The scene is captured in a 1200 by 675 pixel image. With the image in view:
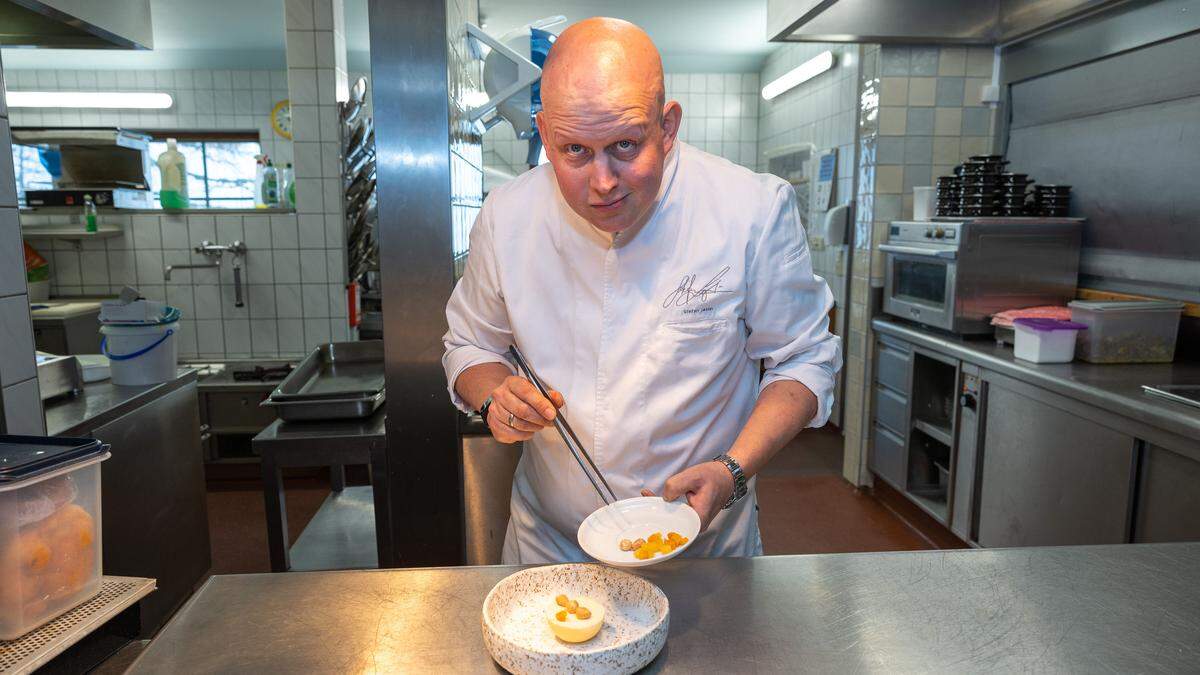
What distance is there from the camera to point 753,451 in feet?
4.02

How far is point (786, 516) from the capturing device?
12.7ft

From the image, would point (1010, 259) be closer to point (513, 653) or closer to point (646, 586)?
point (646, 586)

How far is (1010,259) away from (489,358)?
8.83ft

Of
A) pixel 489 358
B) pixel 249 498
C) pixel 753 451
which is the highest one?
pixel 489 358

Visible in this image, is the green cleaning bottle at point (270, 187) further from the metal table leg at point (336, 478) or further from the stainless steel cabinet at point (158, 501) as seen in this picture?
the stainless steel cabinet at point (158, 501)

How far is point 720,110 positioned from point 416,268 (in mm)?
6067

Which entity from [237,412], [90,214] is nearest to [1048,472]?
[237,412]

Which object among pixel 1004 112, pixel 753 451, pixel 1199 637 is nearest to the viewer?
pixel 1199 637

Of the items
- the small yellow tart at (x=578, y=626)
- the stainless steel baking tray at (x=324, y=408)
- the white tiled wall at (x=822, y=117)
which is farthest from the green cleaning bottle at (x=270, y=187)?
the small yellow tart at (x=578, y=626)

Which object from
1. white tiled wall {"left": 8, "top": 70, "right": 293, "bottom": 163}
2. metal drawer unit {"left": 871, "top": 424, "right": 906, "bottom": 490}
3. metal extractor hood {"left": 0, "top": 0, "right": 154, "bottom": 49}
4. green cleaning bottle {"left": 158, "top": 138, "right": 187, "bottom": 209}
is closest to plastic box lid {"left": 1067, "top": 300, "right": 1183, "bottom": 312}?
metal drawer unit {"left": 871, "top": 424, "right": 906, "bottom": 490}

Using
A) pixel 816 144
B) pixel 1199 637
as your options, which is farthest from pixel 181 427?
pixel 816 144

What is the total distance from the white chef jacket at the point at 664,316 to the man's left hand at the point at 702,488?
242 millimetres

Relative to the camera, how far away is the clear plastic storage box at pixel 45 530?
43.9 inches

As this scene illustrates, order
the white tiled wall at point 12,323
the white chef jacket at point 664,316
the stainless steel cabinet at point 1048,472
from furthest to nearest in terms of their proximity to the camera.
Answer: the stainless steel cabinet at point 1048,472
the white tiled wall at point 12,323
the white chef jacket at point 664,316
